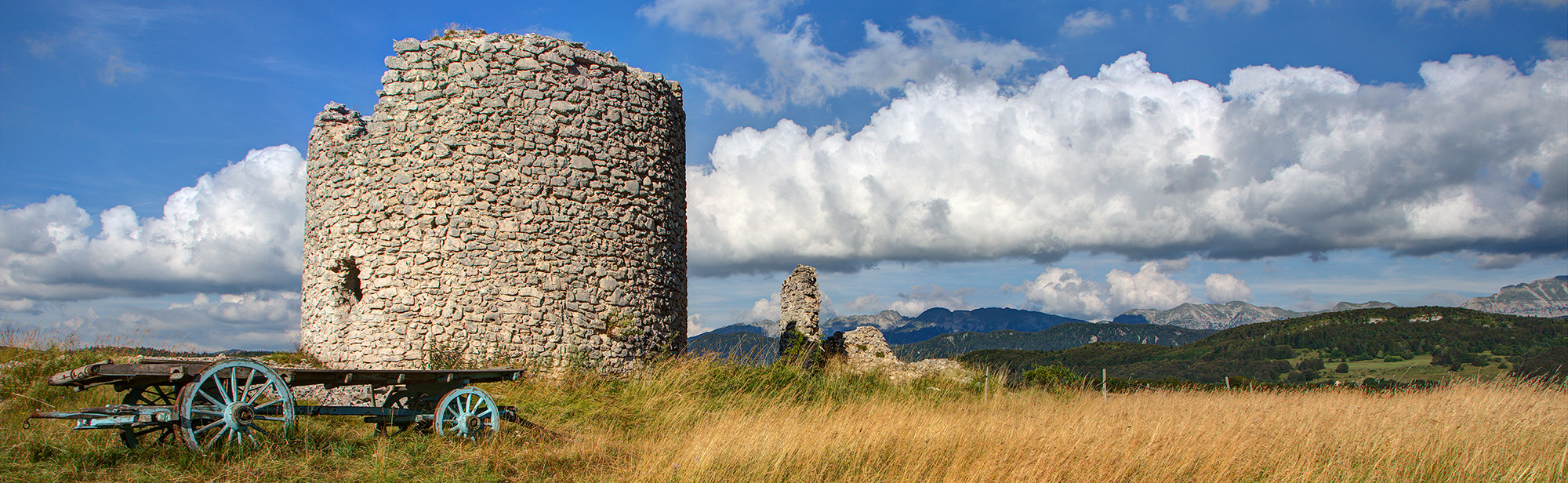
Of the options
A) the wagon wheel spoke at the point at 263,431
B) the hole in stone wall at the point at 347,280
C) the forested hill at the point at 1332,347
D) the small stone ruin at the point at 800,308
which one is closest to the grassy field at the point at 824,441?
the wagon wheel spoke at the point at 263,431

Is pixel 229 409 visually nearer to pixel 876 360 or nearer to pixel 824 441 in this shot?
pixel 824 441

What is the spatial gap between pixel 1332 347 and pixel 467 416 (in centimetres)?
11365

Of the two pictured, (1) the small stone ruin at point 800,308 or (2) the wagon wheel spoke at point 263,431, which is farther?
(1) the small stone ruin at point 800,308

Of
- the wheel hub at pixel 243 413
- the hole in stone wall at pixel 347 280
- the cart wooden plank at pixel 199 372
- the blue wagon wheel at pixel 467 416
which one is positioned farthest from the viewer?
the hole in stone wall at pixel 347 280

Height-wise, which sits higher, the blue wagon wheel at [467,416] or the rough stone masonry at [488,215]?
the rough stone masonry at [488,215]

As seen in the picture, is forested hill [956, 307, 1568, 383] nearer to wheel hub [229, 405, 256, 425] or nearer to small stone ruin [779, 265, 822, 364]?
small stone ruin [779, 265, 822, 364]

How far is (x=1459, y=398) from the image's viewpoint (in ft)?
31.4

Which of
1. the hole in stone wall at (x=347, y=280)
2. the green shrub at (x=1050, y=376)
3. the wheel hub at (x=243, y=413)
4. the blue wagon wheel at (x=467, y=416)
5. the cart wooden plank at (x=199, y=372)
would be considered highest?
the hole in stone wall at (x=347, y=280)

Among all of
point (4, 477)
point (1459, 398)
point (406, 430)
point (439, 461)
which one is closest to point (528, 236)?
point (406, 430)

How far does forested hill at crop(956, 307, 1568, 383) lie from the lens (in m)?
73.1

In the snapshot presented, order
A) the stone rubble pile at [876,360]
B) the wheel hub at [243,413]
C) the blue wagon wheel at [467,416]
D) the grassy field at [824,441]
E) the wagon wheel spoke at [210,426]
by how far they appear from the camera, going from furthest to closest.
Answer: the stone rubble pile at [876,360], the blue wagon wheel at [467,416], the grassy field at [824,441], the wheel hub at [243,413], the wagon wheel spoke at [210,426]

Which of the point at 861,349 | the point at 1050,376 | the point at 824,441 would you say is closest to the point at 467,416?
the point at 824,441

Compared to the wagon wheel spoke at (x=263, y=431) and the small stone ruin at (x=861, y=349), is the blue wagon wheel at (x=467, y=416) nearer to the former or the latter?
the wagon wheel spoke at (x=263, y=431)

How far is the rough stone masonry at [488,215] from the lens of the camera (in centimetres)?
922
